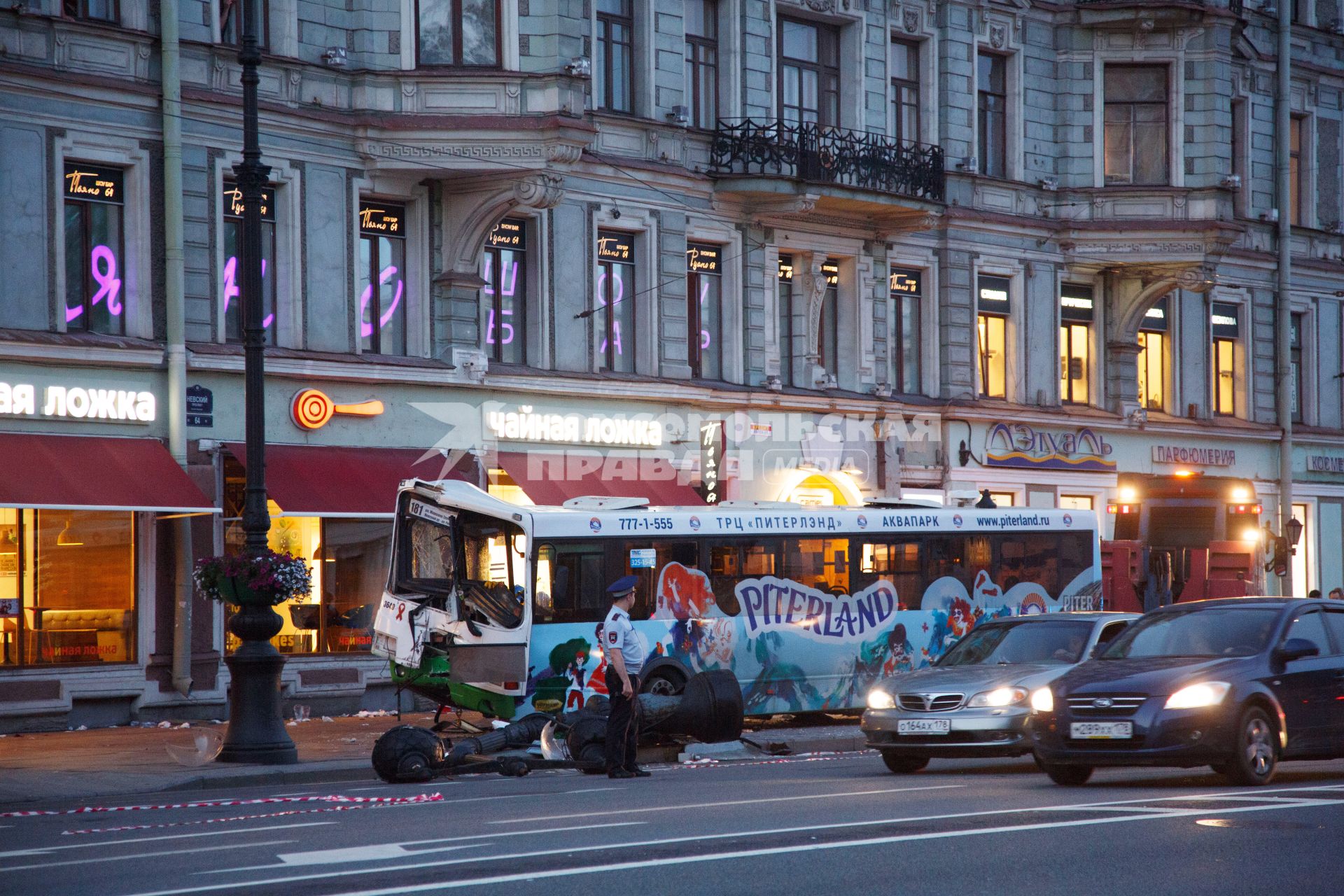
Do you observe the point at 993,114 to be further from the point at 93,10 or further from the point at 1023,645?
the point at 1023,645

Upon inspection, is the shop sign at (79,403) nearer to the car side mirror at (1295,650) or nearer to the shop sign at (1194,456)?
the car side mirror at (1295,650)

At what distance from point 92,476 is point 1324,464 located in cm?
3010

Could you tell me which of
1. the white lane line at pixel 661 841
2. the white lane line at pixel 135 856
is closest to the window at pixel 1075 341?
the white lane line at pixel 661 841

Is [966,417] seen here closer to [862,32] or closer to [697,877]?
[862,32]

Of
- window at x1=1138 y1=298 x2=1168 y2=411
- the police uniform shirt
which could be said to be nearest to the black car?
the police uniform shirt

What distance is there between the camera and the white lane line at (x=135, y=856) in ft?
36.6

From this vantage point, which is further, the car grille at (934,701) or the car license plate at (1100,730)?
the car grille at (934,701)

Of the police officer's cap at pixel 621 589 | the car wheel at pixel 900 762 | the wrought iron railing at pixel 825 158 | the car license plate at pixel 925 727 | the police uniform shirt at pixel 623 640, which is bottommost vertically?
the car wheel at pixel 900 762

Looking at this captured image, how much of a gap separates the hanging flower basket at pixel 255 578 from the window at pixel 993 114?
72.6 feet

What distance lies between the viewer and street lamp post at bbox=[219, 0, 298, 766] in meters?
19.1

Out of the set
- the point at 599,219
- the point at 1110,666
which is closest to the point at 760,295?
the point at 599,219

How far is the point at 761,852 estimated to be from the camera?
35.0 ft

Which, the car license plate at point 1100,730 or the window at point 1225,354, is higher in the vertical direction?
the window at point 1225,354

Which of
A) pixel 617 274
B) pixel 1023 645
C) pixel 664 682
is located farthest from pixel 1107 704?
pixel 617 274
